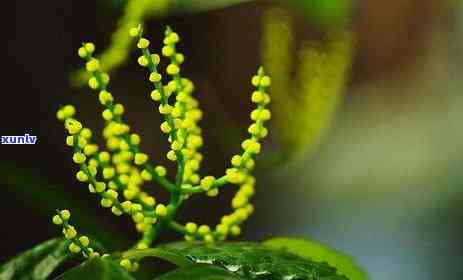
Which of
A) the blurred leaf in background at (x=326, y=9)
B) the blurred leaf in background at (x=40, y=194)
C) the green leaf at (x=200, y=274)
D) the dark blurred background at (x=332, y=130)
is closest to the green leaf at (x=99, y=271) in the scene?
the green leaf at (x=200, y=274)

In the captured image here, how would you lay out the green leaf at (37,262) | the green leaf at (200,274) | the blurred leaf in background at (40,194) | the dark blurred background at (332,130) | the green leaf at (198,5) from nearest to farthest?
1. the green leaf at (200,274)
2. the green leaf at (37,262)
3. the blurred leaf in background at (40,194)
4. the dark blurred background at (332,130)
5. the green leaf at (198,5)


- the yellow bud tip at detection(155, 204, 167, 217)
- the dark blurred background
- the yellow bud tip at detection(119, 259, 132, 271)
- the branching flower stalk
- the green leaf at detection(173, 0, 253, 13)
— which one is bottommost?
the yellow bud tip at detection(119, 259, 132, 271)

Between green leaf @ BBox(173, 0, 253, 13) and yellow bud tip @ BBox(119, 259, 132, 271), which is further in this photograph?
green leaf @ BBox(173, 0, 253, 13)

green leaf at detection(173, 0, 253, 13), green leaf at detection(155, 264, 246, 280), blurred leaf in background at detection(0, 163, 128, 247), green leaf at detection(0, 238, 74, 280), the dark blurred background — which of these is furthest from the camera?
green leaf at detection(173, 0, 253, 13)

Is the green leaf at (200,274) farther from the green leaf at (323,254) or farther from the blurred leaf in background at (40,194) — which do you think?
the blurred leaf in background at (40,194)

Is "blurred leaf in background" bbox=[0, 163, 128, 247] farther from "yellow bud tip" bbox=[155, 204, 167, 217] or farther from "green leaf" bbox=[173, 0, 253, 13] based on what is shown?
"green leaf" bbox=[173, 0, 253, 13]

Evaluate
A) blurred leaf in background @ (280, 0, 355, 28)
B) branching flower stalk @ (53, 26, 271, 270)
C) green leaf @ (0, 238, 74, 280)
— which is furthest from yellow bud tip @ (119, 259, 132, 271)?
blurred leaf in background @ (280, 0, 355, 28)

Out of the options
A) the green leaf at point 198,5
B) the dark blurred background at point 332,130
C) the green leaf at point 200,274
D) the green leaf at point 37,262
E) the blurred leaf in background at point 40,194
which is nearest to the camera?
the green leaf at point 200,274
